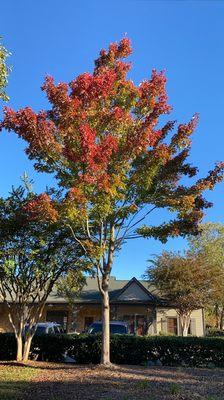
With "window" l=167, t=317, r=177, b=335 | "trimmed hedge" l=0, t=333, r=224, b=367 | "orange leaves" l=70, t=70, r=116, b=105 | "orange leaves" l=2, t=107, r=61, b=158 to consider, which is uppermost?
"orange leaves" l=70, t=70, r=116, b=105

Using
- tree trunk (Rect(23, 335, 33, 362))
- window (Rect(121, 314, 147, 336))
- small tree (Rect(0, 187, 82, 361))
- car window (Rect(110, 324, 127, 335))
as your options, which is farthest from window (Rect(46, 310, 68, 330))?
tree trunk (Rect(23, 335, 33, 362))

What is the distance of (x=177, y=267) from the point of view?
34469 millimetres

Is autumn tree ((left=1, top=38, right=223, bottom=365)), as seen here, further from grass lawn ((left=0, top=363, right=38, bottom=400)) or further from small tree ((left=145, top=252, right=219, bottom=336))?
small tree ((left=145, top=252, right=219, bottom=336))

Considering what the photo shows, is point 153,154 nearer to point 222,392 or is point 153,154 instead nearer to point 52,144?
point 52,144

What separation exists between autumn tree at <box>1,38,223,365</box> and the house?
20213 mm

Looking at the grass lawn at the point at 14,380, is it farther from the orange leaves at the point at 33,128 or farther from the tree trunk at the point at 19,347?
the orange leaves at the point at 33,128

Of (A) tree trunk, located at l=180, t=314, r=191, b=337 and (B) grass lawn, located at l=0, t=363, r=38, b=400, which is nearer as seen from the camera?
(B) grass lawn, located at l=0, t=363, r=38, b=400

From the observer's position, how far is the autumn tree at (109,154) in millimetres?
13836

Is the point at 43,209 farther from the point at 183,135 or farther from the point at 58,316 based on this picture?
the point at 58,316

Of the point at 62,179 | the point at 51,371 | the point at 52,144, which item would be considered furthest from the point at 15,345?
the point at 52,144

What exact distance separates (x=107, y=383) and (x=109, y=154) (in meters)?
6.09

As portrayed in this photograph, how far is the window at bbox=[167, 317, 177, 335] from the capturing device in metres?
37.5

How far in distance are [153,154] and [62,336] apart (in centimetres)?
821

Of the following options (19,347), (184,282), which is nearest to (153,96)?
(19,347)
